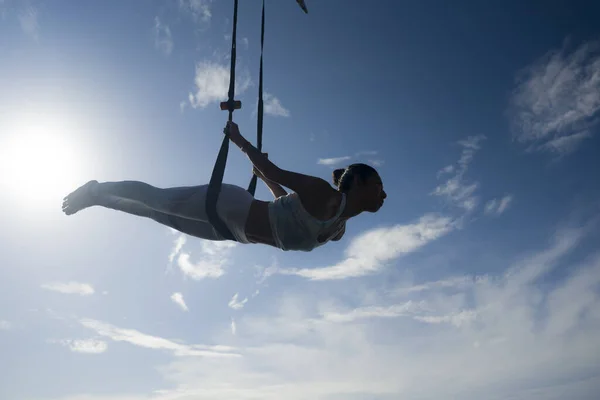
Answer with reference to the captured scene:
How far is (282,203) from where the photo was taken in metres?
4.55

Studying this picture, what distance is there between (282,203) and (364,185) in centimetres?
83

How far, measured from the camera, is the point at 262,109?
5461mm

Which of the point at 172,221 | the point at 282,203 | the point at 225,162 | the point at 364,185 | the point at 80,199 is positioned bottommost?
the point at 282,203

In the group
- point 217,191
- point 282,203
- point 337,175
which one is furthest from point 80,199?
point 337,175

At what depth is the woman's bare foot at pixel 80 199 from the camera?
528cm

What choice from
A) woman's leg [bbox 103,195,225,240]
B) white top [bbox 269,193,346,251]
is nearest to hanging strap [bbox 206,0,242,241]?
woman's leg [bbox 103,195,225,240]

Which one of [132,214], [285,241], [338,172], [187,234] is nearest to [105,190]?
[132,214]

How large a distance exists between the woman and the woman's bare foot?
1.88ft

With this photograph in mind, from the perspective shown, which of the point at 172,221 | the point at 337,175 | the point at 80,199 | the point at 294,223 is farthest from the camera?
the point at 80,199

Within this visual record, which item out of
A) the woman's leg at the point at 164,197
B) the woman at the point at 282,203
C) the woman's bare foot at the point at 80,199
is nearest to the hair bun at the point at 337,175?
the woman at the point at 282,203

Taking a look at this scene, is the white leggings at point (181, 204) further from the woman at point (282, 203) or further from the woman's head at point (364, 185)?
the woman's head at point (364, 185)

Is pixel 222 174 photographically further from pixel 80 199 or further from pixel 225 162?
pixel 80 199

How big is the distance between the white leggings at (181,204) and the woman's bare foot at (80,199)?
0.10 metres

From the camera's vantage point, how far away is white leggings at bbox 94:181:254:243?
4.53 meters
